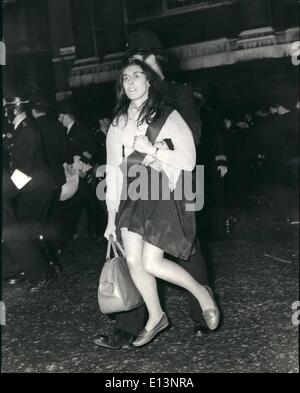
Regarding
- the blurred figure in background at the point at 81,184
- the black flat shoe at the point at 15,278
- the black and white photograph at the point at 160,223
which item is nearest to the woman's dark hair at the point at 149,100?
the black and white photograph at the point at 160,223

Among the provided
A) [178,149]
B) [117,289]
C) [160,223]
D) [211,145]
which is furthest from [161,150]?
[211,145]

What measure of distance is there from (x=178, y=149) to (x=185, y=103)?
0.41 metres

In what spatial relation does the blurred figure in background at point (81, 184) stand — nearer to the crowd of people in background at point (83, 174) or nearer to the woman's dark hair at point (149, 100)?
the crowd of people in background at point (83, 174)

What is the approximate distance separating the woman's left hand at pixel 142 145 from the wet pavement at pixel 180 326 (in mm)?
1289

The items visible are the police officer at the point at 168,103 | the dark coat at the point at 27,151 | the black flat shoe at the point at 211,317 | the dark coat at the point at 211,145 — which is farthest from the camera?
the dark coat at the point at 211,145

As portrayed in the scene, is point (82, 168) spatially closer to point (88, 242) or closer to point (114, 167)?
point (88, 242)

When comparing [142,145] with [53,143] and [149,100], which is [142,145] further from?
[53,143]

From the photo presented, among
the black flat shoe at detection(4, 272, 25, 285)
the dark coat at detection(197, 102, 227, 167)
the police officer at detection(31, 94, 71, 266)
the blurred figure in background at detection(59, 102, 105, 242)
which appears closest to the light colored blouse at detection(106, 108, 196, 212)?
the dark coat at detection(197, 102, 227, 167)

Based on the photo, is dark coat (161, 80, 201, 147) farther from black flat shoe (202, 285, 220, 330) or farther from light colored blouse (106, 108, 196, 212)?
black flat shoe (202, 285, 220, 330)

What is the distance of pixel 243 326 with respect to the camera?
4.08 meters

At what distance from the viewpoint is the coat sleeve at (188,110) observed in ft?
12.3

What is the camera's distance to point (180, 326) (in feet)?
13.8

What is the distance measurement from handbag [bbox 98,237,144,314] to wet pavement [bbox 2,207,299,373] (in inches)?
12.7
